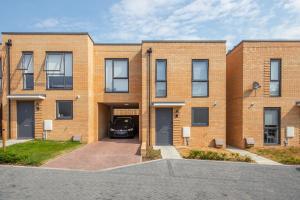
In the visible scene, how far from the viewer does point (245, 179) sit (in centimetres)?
761

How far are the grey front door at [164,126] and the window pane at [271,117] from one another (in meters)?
5.76

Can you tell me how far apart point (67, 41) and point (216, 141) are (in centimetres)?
1099

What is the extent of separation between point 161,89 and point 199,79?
2456 mm

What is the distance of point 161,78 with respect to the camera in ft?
49.7

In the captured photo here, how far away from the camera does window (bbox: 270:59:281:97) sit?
1461 cm

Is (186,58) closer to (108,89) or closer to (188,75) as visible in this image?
(188,75)

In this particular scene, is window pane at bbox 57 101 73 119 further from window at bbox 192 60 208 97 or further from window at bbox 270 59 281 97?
window at bbox 270 59 281 97

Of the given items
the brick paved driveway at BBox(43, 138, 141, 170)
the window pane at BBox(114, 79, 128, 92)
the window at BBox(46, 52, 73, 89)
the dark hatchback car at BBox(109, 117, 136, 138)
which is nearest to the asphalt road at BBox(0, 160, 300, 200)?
the brick paved driveway at BBox(43, 138, 141, 170)

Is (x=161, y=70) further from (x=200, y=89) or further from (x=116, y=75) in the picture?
(x=116, y=75)

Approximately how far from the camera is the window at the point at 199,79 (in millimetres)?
15109

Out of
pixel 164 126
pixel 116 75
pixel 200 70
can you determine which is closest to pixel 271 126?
pixel 200 70

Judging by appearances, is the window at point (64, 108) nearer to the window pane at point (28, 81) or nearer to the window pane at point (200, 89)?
the window pane at point (28, 81)

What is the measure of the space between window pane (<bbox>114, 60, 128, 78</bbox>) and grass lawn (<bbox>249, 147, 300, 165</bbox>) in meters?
9.17

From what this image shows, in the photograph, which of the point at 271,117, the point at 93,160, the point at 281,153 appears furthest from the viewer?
the point at 271,117
